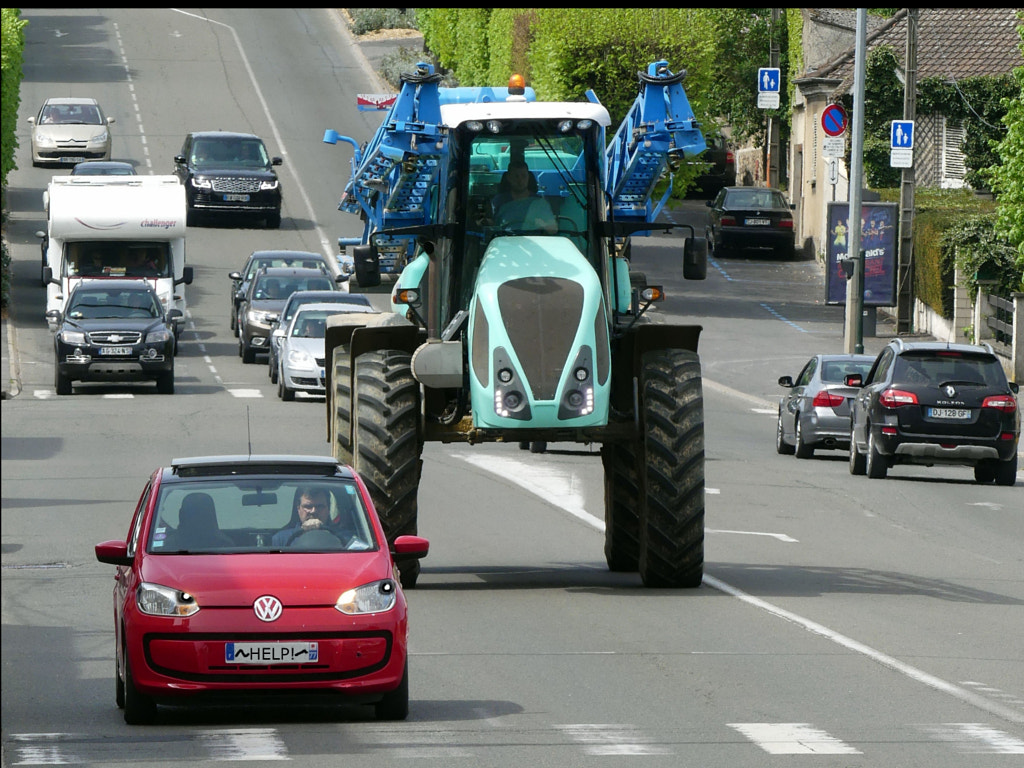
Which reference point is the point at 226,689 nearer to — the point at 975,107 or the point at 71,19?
the point at 975,107

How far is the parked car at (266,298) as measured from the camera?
124 ft

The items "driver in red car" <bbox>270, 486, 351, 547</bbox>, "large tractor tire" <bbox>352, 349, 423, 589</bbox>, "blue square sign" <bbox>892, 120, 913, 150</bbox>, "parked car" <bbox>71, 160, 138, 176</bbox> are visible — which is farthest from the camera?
"parked car" <bbox>71, 160, 138, 176</bbox>

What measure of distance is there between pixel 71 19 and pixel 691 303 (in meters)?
56.9

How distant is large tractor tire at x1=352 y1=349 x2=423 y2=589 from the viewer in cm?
1376

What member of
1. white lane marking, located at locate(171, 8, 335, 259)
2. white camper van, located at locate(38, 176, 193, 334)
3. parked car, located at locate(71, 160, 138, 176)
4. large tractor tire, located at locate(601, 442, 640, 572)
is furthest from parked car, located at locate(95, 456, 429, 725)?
parked car, located at locate(71, 160, 138, 176)

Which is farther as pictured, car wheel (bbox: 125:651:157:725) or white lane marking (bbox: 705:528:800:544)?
white lane marking (bbox: 705:528:800:544)

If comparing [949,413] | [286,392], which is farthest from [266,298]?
[949,413]

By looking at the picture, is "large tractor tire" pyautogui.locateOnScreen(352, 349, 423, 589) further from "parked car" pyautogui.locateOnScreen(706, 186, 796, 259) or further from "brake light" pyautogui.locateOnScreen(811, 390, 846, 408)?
"parked car" pyautogui.locateOnScreen(706, 186, 796, 259)

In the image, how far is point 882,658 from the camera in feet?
38.4

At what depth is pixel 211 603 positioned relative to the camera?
8.91m

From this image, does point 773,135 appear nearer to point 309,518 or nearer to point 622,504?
point 622,504

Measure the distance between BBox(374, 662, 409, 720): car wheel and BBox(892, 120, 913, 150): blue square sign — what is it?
3220 centimetres

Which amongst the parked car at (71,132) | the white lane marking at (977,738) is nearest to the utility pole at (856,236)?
the white lane marking at (977,738)

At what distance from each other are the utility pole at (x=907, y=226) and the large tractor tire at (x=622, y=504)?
27.3 metres
